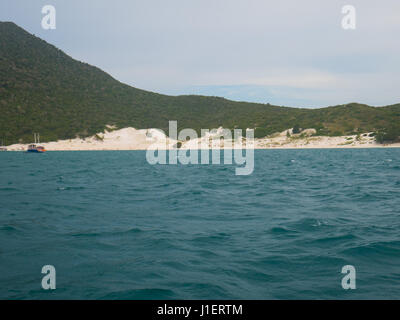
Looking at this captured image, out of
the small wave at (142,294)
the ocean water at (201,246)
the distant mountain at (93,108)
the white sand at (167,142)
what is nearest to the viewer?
the small wave at (142,294)

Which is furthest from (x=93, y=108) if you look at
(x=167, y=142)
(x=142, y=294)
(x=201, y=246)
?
(x=142, y=294)

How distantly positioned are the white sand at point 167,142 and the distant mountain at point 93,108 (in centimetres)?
429

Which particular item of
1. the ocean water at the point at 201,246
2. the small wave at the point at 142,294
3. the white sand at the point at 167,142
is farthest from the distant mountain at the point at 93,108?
the small wave at the point at 142,294

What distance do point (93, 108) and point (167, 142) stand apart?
132 feet

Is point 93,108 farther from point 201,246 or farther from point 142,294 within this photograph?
point 142,294

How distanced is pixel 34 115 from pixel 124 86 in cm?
6511

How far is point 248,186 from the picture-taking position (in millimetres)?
23234

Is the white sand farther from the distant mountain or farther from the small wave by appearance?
the small wave

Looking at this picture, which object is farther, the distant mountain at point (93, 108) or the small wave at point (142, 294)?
the distant mountain at point (93, 108)

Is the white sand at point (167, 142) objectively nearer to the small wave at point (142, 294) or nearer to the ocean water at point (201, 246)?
the ocean water at point (201, 246)

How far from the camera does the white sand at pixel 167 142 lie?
10600 cm

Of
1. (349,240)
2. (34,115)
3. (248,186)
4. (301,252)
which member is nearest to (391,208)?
(349,240)

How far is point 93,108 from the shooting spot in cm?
14600
